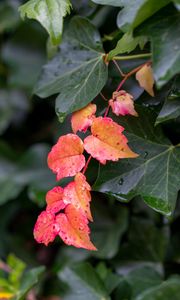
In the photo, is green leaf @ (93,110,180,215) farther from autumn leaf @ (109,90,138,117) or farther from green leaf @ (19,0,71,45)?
green leaf @ (19,0,71,45)

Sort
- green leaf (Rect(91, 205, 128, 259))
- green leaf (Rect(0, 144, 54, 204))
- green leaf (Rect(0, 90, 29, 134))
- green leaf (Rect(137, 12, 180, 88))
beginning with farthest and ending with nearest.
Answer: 1. green leaf (Rect(0, 90, 29, 134))
2. green leaf (Rect(0, 144, 54, 204))
3. green leaf (Rect(91, 205, 128, 259))
4. green leaf (Rect(137, 12, 180, 88))

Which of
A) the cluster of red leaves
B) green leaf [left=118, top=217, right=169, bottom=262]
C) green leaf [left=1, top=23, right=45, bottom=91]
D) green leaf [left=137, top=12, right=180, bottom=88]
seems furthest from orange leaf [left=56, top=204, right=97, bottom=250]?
green leaf [left=1, top=23, right=45, bottom=91]

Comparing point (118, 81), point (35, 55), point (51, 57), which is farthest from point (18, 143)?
point (118, 81)

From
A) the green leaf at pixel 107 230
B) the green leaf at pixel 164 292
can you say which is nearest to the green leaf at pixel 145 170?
the green leaf at pixel 164 292

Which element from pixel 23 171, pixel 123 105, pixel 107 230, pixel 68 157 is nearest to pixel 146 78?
pixel 123 105

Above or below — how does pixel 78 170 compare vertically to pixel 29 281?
above

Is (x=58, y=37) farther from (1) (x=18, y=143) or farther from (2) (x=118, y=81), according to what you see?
(1) (x=18, y=143)

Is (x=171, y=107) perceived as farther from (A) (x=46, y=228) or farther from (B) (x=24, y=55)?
(B) (x=24, y=55)
